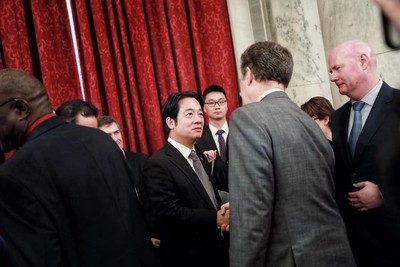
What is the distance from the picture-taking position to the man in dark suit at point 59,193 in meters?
1.30

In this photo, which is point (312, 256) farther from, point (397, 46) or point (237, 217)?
point (397, 46)

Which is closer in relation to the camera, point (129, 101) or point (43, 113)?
A: point (43, 113)

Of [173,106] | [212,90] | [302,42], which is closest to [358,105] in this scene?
[173,106]

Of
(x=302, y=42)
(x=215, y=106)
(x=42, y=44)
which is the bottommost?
(x=215, y=106)

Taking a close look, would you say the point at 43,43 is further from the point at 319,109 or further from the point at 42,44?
the point at 319,109

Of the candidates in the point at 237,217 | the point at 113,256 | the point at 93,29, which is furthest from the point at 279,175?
the point at 93,29

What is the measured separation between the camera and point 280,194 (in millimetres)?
1657

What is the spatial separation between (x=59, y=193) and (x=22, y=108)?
370mm

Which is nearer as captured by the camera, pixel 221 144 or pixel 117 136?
pixel 117 136

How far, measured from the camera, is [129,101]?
4.01 meters

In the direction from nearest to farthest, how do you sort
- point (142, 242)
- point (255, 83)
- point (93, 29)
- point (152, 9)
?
point (142, 242), point (255, 83), point (93, 29), point (152, 9)

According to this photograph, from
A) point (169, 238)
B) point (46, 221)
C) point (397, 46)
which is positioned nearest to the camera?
point (397, 46)

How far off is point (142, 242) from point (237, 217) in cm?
41

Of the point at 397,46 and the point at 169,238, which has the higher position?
the point at 397,46
